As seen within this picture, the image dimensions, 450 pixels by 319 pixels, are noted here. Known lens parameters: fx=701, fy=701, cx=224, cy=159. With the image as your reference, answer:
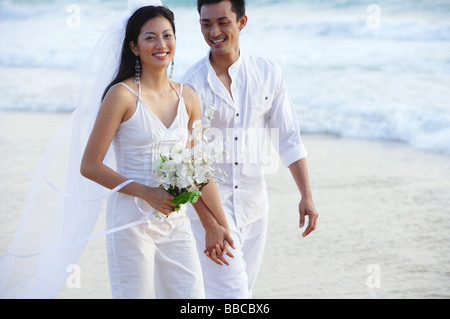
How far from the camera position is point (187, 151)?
9.93 ft

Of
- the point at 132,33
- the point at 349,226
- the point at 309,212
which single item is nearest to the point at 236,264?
the point at 309,212

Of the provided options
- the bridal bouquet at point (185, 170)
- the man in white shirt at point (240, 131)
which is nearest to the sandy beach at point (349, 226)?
the man in white shirt at point (240, 131)

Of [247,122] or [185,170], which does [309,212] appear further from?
[185,170]

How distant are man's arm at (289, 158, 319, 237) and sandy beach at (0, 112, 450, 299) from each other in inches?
66.0

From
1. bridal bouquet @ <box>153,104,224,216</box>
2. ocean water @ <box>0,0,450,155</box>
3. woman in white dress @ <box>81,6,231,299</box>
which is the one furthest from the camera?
ocean water @ <box>0,0,450,155</box>

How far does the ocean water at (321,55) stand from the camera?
1247 centimetres

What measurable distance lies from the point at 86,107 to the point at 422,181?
19.0ft

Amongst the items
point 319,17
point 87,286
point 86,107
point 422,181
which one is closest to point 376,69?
point 319,17

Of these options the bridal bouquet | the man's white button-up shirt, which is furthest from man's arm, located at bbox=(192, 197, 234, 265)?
Result: the man's white button-up shirt

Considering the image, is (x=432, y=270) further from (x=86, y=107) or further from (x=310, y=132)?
(x=310, y=132)

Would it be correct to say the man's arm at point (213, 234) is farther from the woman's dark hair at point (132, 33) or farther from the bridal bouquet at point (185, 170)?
the woman's dark hair at point (132, 33)

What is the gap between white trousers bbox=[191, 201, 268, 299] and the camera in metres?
3.74

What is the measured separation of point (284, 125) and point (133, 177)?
4.04ft

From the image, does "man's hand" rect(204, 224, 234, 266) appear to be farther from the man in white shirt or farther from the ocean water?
the ocean water
